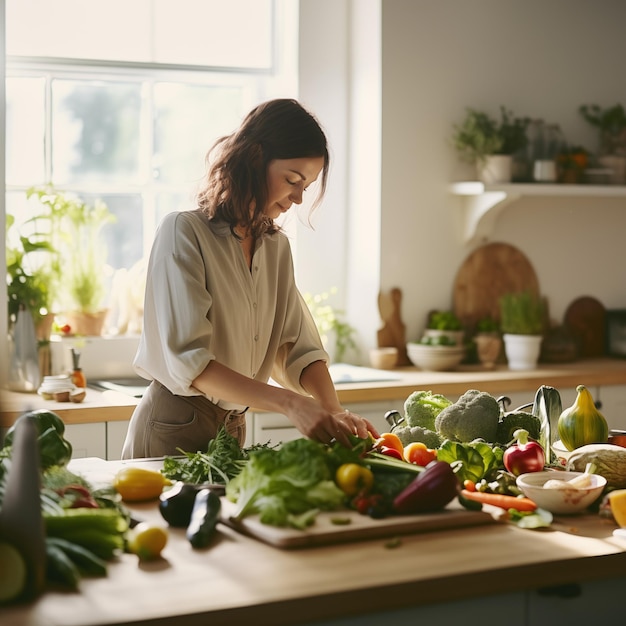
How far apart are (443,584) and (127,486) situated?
0.70 meters

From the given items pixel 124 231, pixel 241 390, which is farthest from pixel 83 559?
pixel 124 231

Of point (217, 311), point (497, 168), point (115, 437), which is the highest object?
point (497, 168)

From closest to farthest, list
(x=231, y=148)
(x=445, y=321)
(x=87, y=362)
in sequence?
1. (x=231, y=148)
2. (x=87, y=362)
3. (x=445, y=321)

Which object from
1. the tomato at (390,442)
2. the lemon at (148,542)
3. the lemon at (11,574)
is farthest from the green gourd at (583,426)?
the lemon at (11,574)

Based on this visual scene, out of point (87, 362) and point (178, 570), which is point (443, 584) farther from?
point (87, 362)

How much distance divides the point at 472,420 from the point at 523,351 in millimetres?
2111

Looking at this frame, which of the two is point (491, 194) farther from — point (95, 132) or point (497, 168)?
point (95, 132)

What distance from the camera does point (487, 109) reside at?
14.8ft

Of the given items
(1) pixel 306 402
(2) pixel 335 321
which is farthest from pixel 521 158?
(1) pixel 306 402

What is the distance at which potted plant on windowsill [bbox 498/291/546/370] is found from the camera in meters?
4.39

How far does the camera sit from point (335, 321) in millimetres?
4426

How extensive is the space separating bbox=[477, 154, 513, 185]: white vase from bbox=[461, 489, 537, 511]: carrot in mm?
2547

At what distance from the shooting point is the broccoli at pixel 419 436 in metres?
2.39

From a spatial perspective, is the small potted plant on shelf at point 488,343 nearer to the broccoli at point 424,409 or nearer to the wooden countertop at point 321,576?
the broccoli at point 424,409
